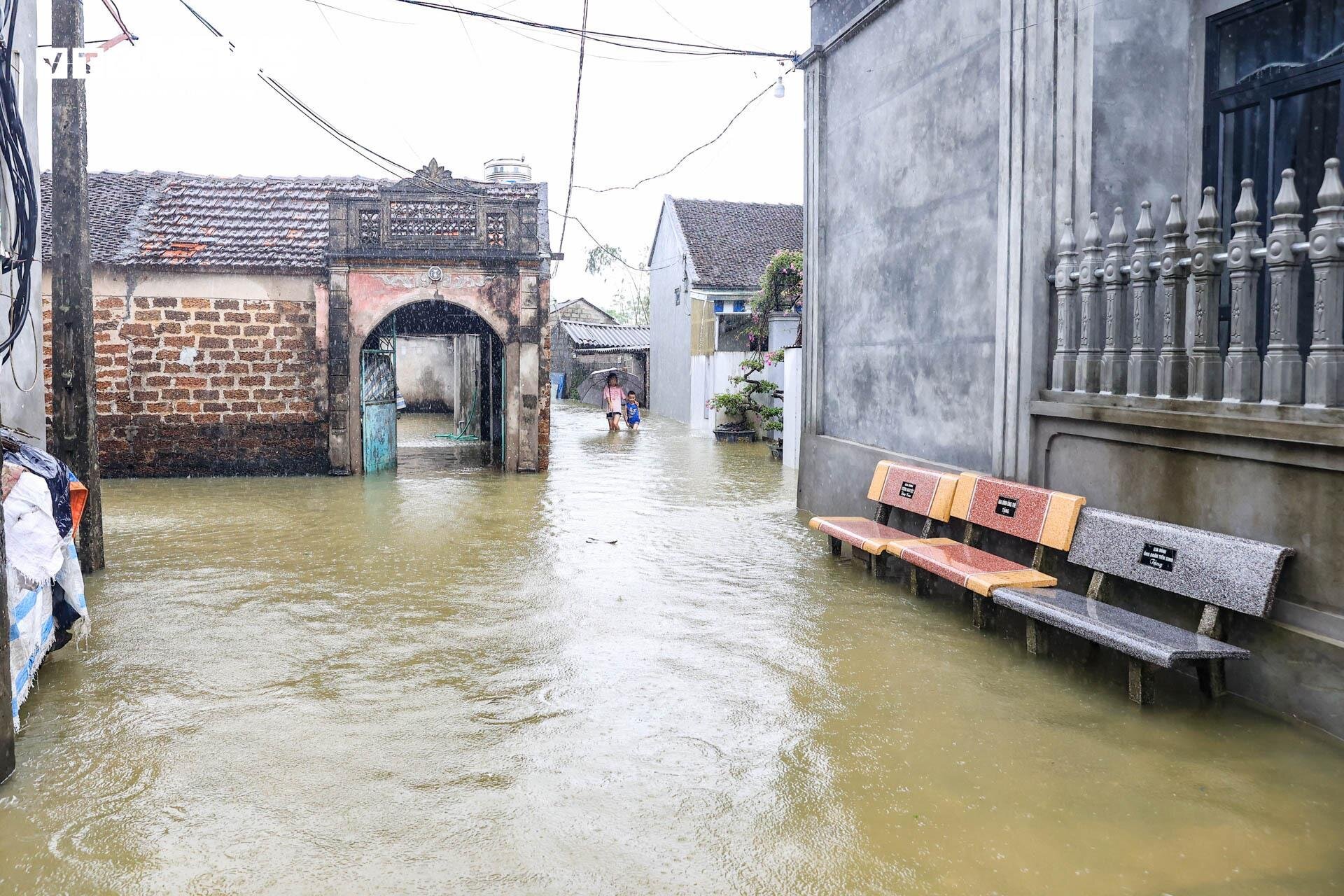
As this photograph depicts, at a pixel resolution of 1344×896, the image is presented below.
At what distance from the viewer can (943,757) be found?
13.5ft

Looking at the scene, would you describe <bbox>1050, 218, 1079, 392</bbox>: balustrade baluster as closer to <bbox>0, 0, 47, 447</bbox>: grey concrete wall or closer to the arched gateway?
<bbox>0, 0, 47, 447</bbox>: grey concrete wall

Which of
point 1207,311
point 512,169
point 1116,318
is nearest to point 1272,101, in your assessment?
point 1116,318

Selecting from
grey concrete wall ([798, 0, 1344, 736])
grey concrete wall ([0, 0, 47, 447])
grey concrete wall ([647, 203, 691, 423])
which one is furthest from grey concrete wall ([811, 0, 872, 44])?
grey concrete wall ([647, 203, 691, 423])

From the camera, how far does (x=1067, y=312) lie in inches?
244

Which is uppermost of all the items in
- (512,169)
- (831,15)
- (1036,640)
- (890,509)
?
(512,169)

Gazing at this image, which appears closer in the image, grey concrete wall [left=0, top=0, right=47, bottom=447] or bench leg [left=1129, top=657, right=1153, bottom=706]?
bench leg [left=1129, top=657, right=1153, bottom=706]

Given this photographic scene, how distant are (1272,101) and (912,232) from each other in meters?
2.63

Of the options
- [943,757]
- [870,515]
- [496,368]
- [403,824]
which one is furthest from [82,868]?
[496,368]

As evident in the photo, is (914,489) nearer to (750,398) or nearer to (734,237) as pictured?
(750,398)

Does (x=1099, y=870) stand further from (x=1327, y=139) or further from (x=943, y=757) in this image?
(x=1327, y=139)

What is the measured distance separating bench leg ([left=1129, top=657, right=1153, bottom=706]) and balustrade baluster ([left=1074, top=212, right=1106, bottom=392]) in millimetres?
1866

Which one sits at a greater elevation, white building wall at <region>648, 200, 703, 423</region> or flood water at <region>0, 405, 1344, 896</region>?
white building wall at <region>648, 200, 703, 423</region>

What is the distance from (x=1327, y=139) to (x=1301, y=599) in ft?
10.7

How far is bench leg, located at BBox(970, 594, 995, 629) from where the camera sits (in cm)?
609
